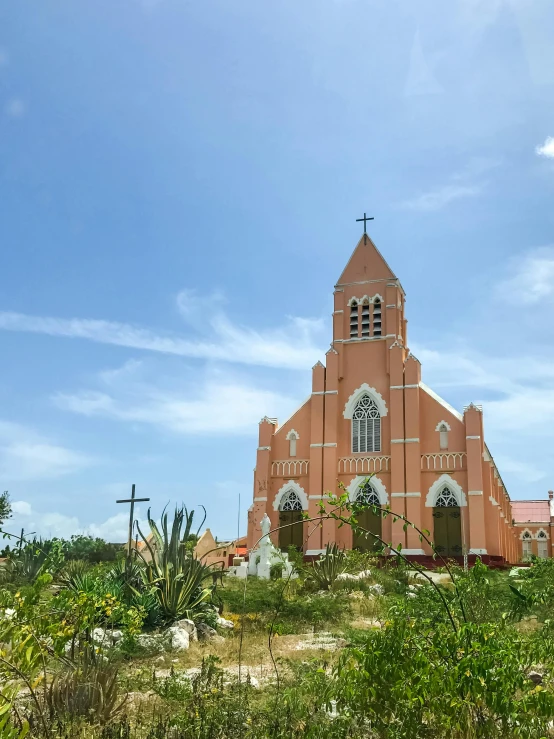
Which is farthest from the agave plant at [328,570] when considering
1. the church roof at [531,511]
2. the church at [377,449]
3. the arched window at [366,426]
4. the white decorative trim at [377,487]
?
the church roof at [531,511]

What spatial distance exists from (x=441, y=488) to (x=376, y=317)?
9.06m

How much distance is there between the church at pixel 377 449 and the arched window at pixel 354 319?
50mm

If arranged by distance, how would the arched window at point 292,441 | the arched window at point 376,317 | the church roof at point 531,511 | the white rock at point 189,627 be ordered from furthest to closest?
A: the church roof at point 531,511
the arched window at point 376,317
the arched window at point 292,441
the white rock at point 189,627

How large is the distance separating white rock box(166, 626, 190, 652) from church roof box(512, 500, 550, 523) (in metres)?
39.2

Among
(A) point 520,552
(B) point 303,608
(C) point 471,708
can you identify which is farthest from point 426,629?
(A) point 520,552

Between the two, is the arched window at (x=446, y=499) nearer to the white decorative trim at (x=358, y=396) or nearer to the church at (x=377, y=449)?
the church at (x=377, y=449)

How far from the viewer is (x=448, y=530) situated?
29203 millimetres

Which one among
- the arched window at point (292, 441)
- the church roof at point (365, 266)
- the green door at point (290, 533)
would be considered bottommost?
the green door at point (290, 533)

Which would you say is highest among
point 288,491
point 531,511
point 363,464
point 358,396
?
point 358,396

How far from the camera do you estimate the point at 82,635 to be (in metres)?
6.85

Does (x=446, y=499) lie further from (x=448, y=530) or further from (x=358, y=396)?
(x=358, y=396)

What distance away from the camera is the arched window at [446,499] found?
2961cm

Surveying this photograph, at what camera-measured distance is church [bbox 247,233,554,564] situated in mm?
29438

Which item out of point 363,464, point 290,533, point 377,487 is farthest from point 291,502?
point 377,487
